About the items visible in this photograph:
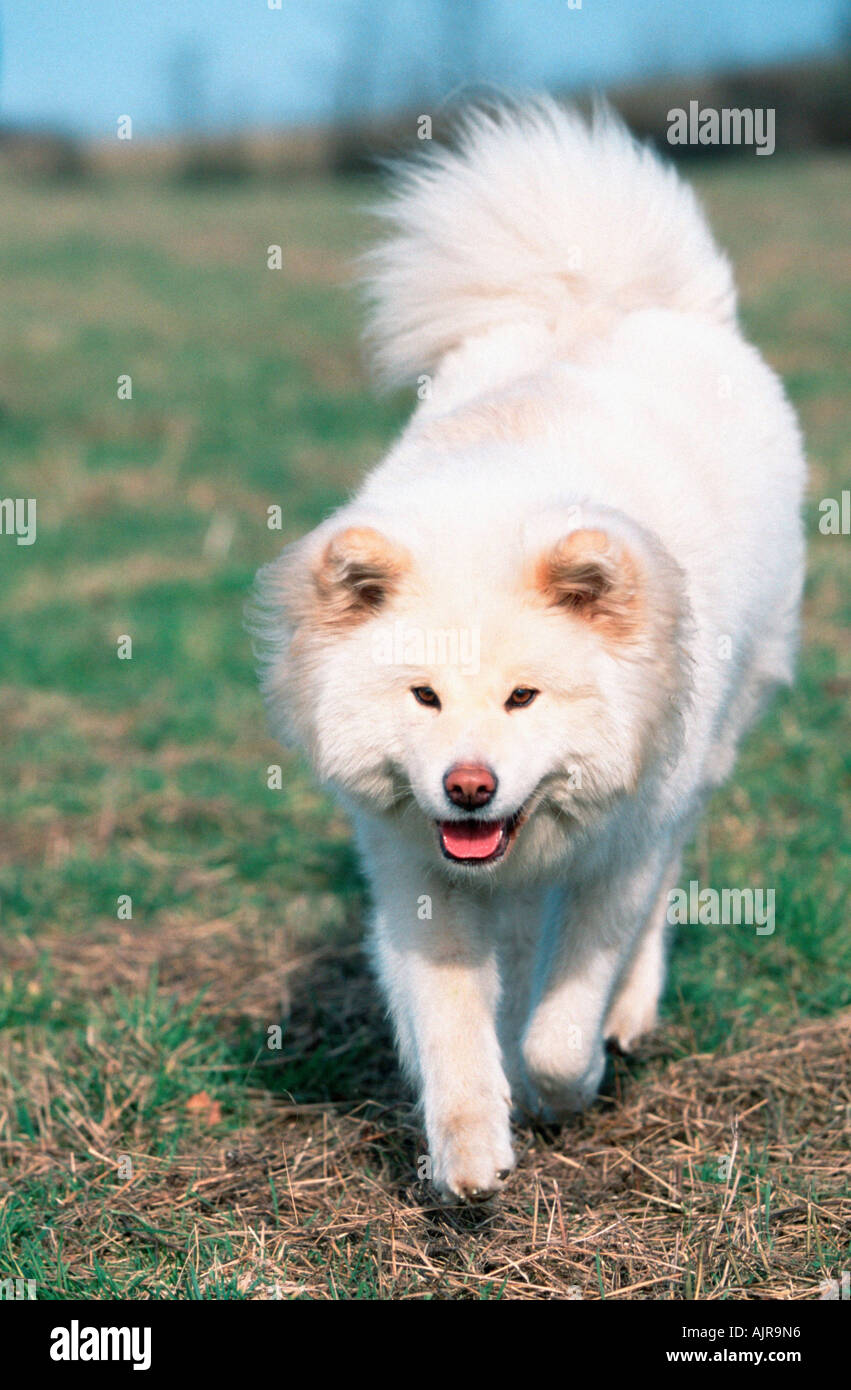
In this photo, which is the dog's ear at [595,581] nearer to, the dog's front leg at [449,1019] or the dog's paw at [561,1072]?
the dog's front leg at [449,1019]

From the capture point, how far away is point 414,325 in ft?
13.8

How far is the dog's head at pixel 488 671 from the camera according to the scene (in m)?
2.66

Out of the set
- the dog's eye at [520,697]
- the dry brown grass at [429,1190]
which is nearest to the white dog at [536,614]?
the dog's eye at [520,697]

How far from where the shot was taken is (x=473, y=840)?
276 centimetres

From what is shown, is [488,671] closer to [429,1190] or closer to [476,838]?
[476,838]

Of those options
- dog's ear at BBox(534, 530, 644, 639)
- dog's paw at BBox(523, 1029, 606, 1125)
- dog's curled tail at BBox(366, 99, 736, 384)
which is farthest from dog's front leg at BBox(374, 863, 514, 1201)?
dog's curled tail at BBox(366, 99, 736, 384)

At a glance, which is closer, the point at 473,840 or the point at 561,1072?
the point at 473,840

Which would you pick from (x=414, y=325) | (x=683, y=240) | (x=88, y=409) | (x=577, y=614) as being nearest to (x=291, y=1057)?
(x=577, y=614)

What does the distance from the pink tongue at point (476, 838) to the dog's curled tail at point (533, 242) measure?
159 centimetres

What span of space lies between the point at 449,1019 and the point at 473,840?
47 centimetres

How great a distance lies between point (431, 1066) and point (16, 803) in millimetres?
3192

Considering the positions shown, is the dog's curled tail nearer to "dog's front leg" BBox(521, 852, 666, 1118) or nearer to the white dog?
the white dog

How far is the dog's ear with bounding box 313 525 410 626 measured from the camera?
2725mm

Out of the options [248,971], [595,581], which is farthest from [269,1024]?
[595,581]
